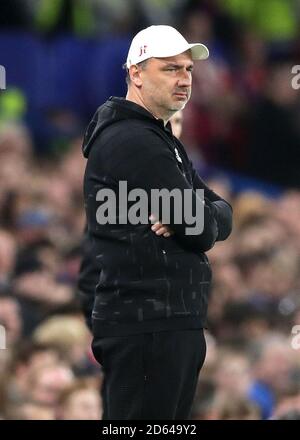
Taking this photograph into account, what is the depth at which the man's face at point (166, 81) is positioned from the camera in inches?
196

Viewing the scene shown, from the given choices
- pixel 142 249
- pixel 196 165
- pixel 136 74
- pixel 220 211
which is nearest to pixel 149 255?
pixel 142 249

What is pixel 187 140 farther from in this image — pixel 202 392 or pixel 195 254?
pixel 195 254

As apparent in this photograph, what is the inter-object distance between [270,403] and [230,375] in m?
0.38

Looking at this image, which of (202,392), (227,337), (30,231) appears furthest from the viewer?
(30,231)

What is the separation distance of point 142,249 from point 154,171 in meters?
0.25

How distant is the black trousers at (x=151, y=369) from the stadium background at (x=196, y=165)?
105 inches

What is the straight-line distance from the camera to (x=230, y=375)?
8.14 metres

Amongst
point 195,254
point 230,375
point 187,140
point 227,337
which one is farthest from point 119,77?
point 195,254

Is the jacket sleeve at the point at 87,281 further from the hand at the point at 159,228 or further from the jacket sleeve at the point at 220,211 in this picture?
the hand at the point at 159,228

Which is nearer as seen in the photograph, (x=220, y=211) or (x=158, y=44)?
(x=158, y=44)

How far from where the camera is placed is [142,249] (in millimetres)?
4887

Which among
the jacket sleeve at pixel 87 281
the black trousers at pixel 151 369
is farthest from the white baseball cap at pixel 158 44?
the jacket sleeve at pixel 87 281

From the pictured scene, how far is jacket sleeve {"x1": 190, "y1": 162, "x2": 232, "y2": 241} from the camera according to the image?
16.8 ft

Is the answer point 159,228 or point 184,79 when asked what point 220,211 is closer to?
point 159,228
